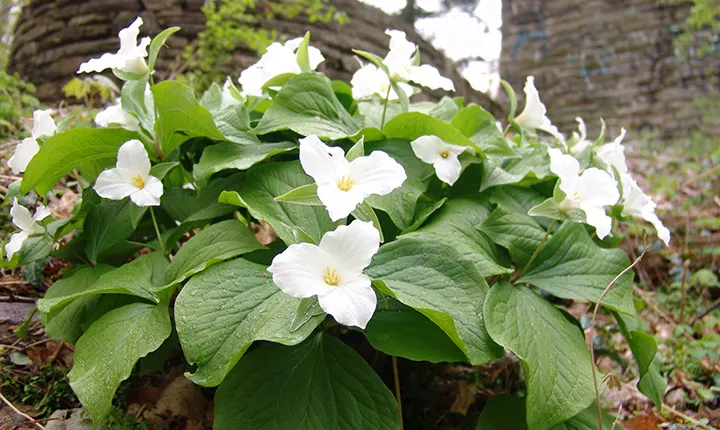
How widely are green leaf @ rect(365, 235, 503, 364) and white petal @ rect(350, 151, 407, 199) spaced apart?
161 millimetres

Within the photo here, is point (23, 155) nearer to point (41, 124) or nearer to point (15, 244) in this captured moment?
point (41, 124)

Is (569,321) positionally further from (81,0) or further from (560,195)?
(81,0)

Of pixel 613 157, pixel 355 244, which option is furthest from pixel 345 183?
pixel 613 157

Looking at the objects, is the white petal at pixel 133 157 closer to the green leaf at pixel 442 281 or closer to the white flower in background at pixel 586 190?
the green leaf at pixel 442 281

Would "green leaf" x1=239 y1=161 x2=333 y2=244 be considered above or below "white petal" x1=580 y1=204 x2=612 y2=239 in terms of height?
above

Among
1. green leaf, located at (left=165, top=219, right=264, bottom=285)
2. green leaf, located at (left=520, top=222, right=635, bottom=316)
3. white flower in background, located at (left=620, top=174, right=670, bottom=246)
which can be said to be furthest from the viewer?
white flower in background, located at (left=620, top=174, right=670, bottom=246)

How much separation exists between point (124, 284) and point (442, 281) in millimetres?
623

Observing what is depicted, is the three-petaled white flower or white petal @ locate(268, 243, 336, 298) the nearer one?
white petal @ locate(268, 243, 336, 298)

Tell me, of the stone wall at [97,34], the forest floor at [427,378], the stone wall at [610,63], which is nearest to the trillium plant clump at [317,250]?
the forest floor at [427,378]

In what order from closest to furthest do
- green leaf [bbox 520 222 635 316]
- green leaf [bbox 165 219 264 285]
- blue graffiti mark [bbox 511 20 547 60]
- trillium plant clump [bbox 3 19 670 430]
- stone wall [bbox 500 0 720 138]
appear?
trillium plant clump [bbox 3 19 670 430] → green leaf [bbox 165 219 264 285] → green leaf [bbox 520 222 635 316] → stone wall [bbox 500 0 720 138] → blue graffiti mark [bbox 511 20 547 60]

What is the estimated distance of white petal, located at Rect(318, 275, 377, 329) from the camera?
781 mm

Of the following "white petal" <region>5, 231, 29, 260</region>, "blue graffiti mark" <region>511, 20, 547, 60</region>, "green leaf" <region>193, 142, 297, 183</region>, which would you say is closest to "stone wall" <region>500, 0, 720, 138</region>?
"blue graffiti mark" <region>511, 20, 547, 60</region>

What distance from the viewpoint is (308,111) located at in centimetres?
121

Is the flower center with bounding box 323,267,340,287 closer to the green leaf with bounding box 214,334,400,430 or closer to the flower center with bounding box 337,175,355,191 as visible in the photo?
the flower center with bounding box 337,175,355,191
